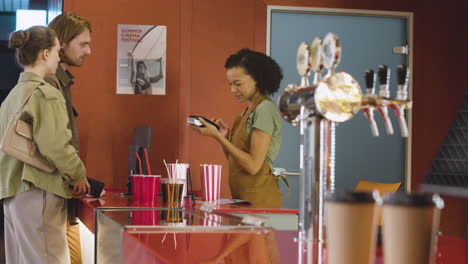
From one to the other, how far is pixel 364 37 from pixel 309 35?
41cm

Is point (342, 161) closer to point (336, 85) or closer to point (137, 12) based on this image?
point (137, 12)

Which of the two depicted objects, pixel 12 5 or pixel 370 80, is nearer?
pixel 370 80

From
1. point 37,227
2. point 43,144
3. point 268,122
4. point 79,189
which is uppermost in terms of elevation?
point 268,122

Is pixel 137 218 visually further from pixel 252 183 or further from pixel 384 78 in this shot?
pixel 252 183

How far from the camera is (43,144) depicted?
263 centimetres

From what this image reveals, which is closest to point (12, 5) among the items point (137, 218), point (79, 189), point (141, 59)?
point (141, 59)

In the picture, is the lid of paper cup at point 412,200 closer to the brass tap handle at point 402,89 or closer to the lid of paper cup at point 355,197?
the lid of paper cup at point 355,197

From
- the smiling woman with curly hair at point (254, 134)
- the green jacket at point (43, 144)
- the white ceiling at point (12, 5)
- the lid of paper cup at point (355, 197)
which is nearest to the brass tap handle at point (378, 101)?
the lid of paper cup at point (355, 197)

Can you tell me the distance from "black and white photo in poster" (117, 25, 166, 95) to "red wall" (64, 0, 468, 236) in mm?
41

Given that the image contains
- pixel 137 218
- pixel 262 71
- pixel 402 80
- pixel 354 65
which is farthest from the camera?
pixel 354 65

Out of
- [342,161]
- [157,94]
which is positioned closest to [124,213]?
[157,94]

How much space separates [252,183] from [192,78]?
1.68m

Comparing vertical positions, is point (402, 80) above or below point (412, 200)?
above

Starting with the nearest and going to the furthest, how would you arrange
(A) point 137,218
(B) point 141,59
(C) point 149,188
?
(A) point 137,218, (C) point 149,188, (B) point 141,59
